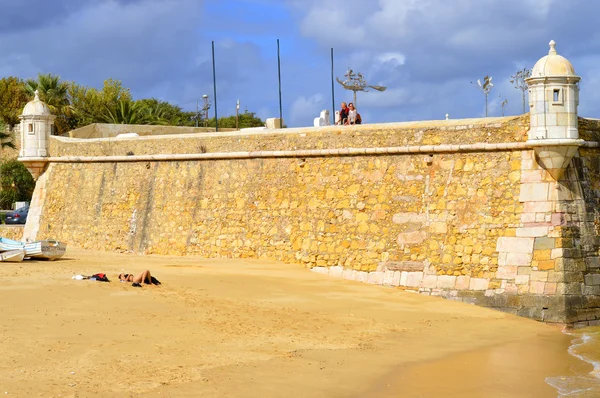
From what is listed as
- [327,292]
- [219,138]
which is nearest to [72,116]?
[219,138]

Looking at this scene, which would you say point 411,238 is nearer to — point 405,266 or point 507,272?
point 405,266

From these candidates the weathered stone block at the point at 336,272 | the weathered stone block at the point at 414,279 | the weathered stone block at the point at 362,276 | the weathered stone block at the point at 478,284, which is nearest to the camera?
the weathered stone block at the point at 478,284

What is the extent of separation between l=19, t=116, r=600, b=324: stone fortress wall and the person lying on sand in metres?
3.58

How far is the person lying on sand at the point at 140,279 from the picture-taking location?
15.1m

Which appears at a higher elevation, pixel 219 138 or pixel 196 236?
pixel 219 138

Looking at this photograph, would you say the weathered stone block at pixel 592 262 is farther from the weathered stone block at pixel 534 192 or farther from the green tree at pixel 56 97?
the green tree at pixel 56 97

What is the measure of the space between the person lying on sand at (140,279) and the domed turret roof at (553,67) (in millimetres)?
6837

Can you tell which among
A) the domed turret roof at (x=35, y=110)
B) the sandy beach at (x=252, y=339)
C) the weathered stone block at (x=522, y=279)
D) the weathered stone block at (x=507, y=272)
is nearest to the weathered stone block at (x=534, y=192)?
the weathered stone block at (x=507, y=272)

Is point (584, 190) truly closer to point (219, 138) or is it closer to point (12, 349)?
point (219, 138)

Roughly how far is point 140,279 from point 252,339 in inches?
135

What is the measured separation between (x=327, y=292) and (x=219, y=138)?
16.0 feet

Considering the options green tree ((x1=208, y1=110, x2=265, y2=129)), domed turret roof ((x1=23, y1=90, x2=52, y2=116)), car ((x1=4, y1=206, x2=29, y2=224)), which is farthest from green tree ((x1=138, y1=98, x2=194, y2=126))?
domed turret roof ((x1=23, y1=90, x2=52, y2=116))

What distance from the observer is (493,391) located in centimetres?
1084

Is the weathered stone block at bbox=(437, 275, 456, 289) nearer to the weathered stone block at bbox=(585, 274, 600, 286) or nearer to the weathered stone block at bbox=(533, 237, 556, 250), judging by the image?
the weathered stone block at bbox=(533, 237, 556, 250)
